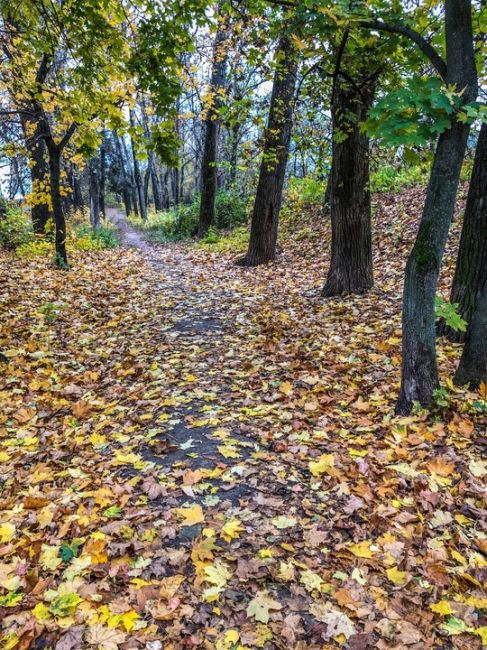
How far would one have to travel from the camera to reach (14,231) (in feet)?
46.1

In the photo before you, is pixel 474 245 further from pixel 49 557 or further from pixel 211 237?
pixel 211 237

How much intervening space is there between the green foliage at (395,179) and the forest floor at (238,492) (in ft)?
25.1

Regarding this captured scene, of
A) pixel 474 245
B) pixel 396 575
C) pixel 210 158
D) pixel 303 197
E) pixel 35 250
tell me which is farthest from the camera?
pixel 210 158

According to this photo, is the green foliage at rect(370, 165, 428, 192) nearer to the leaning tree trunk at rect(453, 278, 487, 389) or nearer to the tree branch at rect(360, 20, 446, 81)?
the leaning tree trunk at rect(453, 278, 487, 389)

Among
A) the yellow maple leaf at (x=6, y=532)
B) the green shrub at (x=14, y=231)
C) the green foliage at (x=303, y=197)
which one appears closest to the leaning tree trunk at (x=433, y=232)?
the yellow maple leaf at (x=6, y=532)

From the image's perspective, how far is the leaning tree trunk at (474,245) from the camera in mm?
4594

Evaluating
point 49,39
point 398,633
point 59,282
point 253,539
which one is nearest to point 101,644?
point 253,539

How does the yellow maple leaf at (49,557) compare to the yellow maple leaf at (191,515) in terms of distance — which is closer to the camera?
the yellow maple leaf at (49,557)

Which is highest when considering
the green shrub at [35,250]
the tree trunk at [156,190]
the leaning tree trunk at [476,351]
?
the tree trunk at [156,190]

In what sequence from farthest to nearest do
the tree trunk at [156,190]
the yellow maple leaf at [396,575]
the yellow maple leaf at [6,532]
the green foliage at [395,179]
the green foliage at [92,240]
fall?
the tree trunk at [156,190] → the green foliage at [92,240] → the green foliage at [395,179] → the yellow maple leaf at [6,532] → the yellow maple leaf at [396,575]

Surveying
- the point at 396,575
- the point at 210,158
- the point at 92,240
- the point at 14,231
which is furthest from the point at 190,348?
the point at 210,158

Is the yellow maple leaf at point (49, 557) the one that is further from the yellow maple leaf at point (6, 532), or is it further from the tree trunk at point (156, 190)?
the tree trunk at point (156, 190)

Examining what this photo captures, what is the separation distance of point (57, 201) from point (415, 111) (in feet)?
30.7

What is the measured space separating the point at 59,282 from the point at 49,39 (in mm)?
4956
